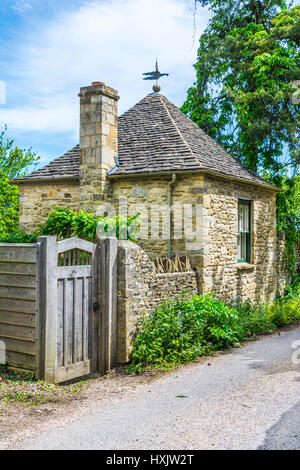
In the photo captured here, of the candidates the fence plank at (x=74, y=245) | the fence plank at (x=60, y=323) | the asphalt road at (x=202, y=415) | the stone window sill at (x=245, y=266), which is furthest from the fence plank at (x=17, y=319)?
the stone window sill at (x=245, y=266)

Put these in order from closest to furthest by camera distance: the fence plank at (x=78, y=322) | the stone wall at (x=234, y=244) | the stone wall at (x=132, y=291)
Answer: the fence plank at (x=78, y=322) → the stone wall at (x=132, y=291) → the stone wall at (x=234, y=244)

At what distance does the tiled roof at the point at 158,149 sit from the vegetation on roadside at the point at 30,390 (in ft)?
18.9

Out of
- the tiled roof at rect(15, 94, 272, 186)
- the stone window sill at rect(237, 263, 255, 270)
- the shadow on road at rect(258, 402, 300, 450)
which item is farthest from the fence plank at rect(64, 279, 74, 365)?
the stone window sill at rect(237, 263, 255, 270)

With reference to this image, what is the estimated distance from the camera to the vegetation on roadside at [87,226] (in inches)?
369

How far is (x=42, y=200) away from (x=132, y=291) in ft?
19.9

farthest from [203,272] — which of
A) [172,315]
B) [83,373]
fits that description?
[83,373]

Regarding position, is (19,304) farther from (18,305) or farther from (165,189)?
(165,189)

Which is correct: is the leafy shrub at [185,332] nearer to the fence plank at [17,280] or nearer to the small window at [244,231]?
the fence plank at [17,280]

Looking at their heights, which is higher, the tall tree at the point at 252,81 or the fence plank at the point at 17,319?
the tall tree at the point at 252,81

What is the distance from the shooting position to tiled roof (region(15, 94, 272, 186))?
36.0 ft

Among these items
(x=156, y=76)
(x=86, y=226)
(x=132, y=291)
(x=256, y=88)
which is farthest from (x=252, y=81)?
(x=132, y=291)

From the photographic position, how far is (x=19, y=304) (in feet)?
21.9

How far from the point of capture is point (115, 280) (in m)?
7.45

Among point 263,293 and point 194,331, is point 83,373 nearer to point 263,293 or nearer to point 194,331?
point 194,331
